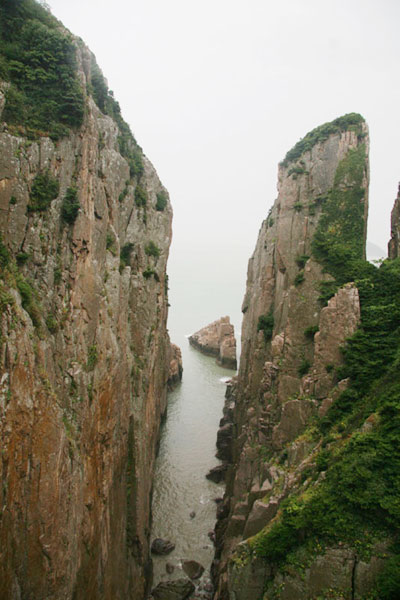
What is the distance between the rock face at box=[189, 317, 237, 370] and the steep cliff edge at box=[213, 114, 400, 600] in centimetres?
3432

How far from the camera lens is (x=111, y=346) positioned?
18.0 meters

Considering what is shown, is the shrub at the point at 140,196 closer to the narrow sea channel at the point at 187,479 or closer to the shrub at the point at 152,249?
the shrub at the point at 152,249

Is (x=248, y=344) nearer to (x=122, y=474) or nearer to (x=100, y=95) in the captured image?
(x=122, y=474)

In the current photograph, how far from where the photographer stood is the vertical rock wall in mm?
17250

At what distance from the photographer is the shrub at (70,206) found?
15.2 m

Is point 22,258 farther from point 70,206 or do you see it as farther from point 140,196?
point 140,196

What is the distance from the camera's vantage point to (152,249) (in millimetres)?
26047

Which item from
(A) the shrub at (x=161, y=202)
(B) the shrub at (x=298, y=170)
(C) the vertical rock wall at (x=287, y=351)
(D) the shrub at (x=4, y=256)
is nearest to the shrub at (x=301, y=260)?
(C) the vertical rock wall at (x=287, y=351)

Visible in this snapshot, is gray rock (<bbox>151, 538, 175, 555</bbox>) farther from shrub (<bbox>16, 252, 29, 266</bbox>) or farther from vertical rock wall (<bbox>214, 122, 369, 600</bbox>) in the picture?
shrub (<bbox>16, 252, 29, 266</bbox>)

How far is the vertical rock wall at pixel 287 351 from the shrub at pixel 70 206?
14356 millimetres

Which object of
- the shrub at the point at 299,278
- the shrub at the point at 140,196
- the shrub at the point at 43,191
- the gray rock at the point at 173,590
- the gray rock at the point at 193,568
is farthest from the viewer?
the shrub at the point at 140,196

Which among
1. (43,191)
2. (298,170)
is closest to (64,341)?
(43,191)

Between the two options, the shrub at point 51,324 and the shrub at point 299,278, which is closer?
the shrub at point 51,324

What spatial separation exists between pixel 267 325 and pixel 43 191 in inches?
703
